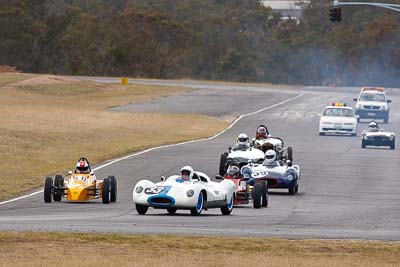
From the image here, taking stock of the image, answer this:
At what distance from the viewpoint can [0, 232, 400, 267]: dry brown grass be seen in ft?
54.4

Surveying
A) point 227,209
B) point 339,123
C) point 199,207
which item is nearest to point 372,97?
point 339,123

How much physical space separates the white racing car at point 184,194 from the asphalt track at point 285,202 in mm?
283

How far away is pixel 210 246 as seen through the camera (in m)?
18.6

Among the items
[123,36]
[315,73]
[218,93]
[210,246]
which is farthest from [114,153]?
[315,73]

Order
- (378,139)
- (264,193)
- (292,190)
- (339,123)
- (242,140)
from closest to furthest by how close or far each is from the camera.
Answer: (264,193)
(292,190)
(242,140)
(378,139)
(339,123)

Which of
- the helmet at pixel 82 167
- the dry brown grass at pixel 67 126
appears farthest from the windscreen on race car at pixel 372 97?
the helmet at pixel 82 167

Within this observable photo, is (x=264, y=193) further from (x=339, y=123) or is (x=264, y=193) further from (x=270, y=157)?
(x=339, y=123)

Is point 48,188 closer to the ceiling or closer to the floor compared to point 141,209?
closer to the ceiling

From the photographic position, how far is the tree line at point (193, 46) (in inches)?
4820

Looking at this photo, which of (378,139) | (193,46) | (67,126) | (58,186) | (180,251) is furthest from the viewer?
(193,46)

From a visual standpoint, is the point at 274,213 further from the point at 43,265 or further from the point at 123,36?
the point at 123,36

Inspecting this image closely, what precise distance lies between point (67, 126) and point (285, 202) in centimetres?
3243

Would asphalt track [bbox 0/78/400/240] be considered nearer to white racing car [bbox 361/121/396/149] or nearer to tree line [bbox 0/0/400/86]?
white racing car [bbox 361/121/396/149]

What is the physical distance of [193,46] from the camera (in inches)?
5103
